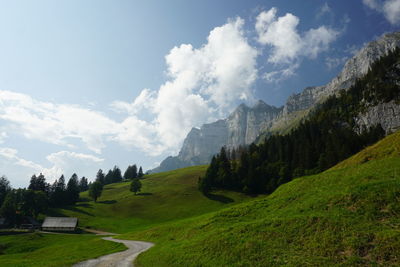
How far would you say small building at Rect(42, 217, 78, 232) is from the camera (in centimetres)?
8775

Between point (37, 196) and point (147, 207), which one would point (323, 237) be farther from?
point (37, 196)

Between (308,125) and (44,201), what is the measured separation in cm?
14807

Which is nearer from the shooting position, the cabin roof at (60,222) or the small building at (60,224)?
the small building at (60,224)

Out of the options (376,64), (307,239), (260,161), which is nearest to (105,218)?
(260,161)

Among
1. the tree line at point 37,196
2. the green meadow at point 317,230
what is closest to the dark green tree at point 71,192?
the tree line at point 37,196

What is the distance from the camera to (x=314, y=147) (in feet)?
374

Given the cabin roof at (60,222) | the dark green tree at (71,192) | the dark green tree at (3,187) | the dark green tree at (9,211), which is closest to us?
the cabin roof at (60,222)

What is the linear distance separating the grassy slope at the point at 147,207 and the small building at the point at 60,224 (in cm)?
665

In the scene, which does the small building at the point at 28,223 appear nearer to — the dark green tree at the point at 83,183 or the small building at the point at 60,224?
the small building at the point at 60,224

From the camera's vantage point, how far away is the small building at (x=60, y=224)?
8775cm

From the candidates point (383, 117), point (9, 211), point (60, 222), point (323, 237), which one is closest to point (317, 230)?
point (323, 237)

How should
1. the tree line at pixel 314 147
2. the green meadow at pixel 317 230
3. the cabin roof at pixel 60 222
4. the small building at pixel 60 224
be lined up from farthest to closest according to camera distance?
1. the tree line at pixel 314 147
2. the cabin roof at pixel 60 222
3. the small building at pixel 60 224
4. the green meadow at pixel 317 230

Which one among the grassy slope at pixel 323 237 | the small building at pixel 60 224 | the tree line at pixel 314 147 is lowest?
the small building at pixel 60 224

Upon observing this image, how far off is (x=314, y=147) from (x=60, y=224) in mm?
114749
